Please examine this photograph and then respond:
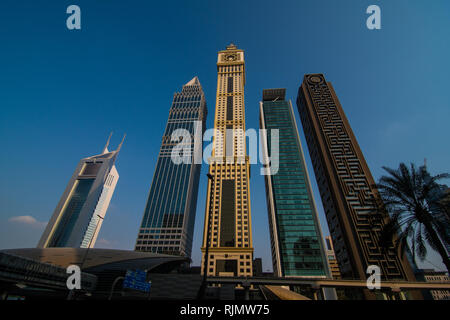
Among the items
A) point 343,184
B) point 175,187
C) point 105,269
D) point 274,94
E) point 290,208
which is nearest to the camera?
point 105,269

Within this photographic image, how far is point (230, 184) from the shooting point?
9356cm

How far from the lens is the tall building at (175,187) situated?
11638 centimetres

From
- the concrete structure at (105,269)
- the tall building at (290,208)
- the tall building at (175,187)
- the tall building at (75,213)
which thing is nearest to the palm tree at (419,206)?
the concrete structure at (105,269)

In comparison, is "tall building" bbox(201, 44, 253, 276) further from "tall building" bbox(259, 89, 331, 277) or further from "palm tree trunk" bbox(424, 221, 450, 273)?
"palm tree trunk" bbox(424, 221, 450, 273)

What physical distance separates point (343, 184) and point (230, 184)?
47688 millimetres

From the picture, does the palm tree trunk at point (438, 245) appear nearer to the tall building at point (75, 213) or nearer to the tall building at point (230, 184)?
the tall building at point (230, 184)

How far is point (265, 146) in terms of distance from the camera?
360ft

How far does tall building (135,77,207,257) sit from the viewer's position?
116m

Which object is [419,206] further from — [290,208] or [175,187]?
[175,187]

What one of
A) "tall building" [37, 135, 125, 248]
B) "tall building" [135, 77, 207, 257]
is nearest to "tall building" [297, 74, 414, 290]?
"tall building" [135, 77, 207, 257]

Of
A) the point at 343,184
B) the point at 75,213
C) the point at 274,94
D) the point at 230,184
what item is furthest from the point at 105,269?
the point at 75,213

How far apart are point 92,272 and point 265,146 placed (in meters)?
89.5
